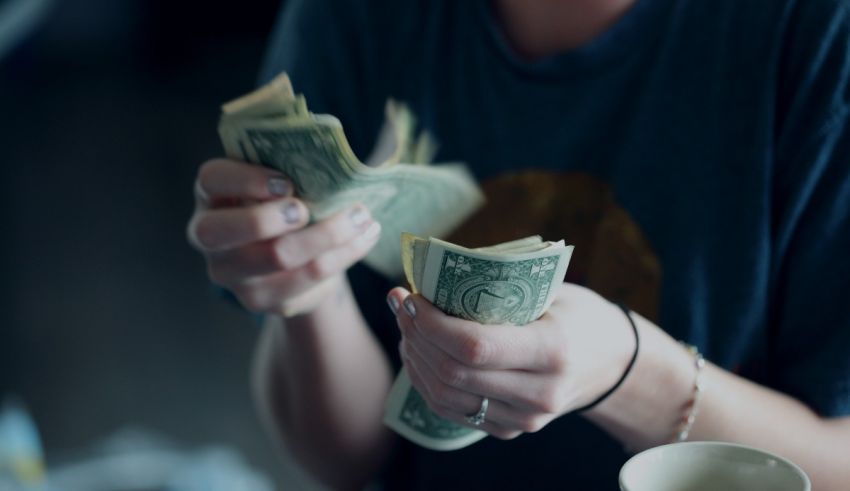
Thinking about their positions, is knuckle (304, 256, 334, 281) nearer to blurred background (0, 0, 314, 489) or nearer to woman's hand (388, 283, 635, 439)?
woman's hand (388, 283, 635, 439)

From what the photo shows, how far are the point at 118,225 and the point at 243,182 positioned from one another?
7.31 ft

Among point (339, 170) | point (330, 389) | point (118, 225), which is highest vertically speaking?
point (339, 170)

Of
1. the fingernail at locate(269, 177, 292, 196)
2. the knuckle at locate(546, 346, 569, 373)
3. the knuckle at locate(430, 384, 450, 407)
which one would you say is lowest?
the knuckle at locate(430, 384, 450, 407)

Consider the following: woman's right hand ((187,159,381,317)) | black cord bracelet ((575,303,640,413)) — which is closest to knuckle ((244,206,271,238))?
woman's right hand ((187,159,381,317))

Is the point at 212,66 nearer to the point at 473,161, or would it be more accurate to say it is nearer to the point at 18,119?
the point at 18,119

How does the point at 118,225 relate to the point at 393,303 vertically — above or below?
below

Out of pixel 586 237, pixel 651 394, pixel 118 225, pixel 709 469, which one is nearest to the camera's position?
pixel 709 469

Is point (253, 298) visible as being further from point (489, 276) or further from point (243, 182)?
point (489, 276)

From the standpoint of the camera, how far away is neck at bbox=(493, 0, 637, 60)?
0.75m

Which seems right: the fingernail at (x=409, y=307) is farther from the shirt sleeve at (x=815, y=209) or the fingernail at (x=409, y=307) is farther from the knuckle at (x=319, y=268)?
the shirt sleeve at (x=815, y=209)

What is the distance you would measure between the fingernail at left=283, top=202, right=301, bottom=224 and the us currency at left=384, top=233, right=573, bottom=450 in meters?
0.12


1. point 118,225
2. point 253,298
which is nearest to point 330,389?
point 253,298

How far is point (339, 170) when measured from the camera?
0.57 meters

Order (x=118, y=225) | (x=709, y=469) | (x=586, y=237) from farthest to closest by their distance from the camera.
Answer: (x=118, y=225)
(x=586, y=237)
(x=709, y=469)
